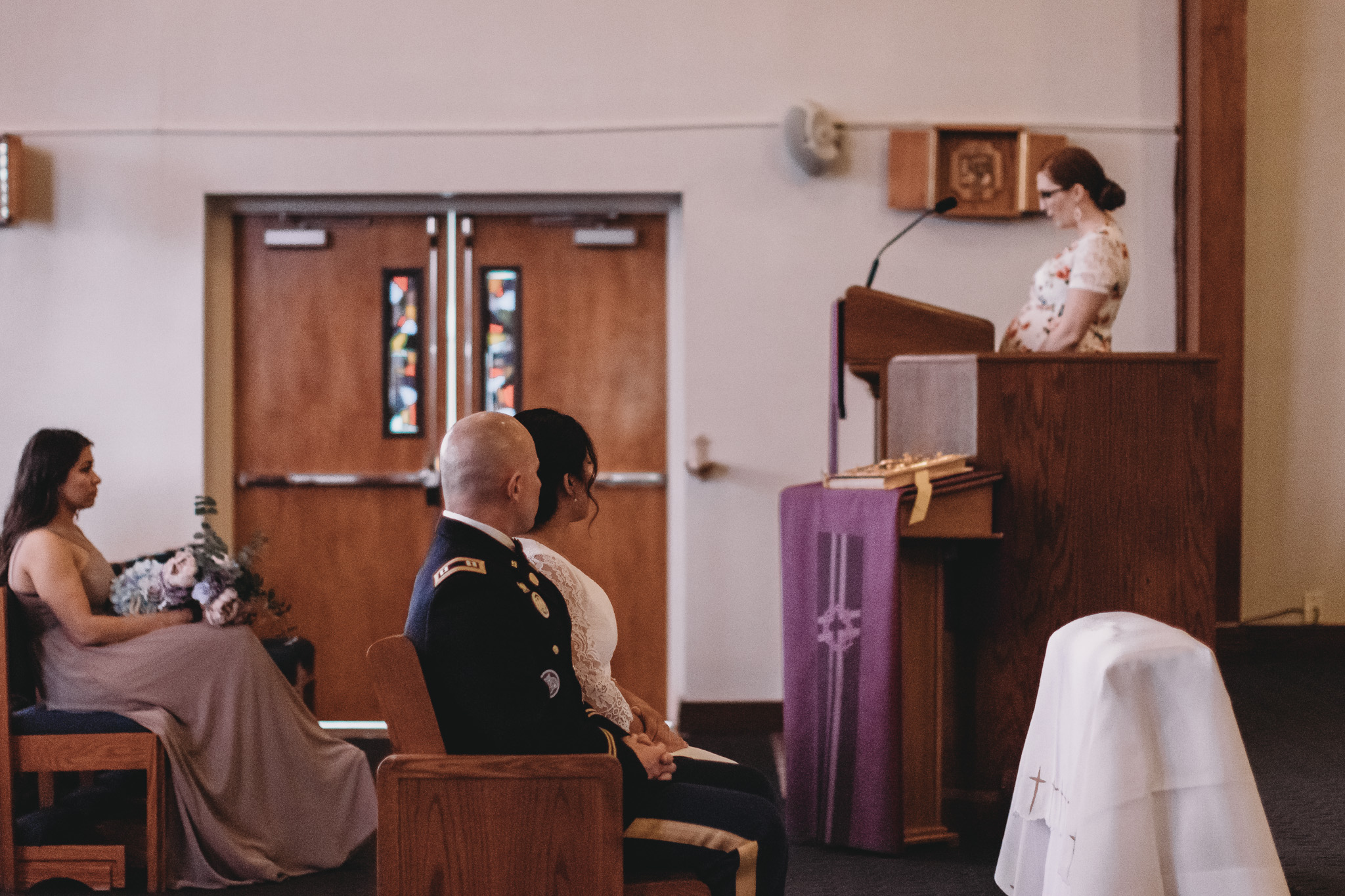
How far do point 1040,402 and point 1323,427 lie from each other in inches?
105

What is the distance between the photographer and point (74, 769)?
2.86m

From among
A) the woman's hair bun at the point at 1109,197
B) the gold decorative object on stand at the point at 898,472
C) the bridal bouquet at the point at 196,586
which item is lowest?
the bridal bouquet at the point at 196,586

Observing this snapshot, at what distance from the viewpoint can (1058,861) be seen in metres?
2.07

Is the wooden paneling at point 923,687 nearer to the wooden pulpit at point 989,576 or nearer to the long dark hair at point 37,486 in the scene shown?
the wooden pulpit at point 989,576

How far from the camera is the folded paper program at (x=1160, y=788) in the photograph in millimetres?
1960

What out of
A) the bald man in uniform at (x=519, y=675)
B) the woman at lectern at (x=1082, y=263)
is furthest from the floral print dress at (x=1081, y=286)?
the bald man in uniform at (x=519, y=675)

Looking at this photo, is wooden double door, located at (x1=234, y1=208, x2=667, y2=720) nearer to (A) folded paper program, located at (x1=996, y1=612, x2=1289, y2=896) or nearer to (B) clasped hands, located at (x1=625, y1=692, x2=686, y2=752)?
(B) clasped hands, located at (x1=625, y1=692, x2=686, y2=752)

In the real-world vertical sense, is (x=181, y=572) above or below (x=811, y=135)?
below

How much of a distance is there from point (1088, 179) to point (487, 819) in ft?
8.00

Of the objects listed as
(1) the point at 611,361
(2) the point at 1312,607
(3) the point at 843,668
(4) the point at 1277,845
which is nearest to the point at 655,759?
(3) the point at 843,668

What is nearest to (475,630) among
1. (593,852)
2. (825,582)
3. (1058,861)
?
(593,852)

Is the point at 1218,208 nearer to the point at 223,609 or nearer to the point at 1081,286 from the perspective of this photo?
the point at 1081,286

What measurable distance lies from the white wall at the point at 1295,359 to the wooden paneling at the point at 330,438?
3516mm

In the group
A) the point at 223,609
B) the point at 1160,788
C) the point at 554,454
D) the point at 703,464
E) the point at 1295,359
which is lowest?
the point at 1160,788
